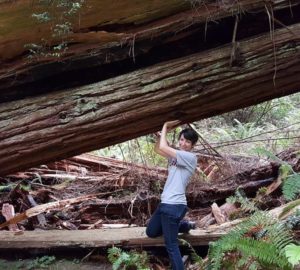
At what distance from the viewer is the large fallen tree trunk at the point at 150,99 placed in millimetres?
4457

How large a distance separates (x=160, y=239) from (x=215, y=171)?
2426 millimetres

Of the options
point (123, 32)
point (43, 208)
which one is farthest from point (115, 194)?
point (123, 32)

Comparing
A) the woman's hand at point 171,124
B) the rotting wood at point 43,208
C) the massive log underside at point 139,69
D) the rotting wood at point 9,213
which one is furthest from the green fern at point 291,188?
the rotting wood at point 9,213

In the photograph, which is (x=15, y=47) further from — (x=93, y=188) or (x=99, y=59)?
(x=93, y=188)

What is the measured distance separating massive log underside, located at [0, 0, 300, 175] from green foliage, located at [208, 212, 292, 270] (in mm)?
1193

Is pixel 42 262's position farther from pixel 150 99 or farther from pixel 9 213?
pixel 150 99

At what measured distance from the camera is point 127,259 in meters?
4.93

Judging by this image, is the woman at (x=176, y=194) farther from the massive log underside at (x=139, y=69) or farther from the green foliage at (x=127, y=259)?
the green foliage at (x=127, y=259)

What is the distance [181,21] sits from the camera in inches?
175

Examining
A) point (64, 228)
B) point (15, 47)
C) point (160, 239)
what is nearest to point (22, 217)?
point (64, 228)

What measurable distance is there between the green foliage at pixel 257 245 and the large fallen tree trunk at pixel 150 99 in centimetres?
118

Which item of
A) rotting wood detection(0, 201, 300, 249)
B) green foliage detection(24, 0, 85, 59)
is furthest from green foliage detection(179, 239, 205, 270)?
green foliage detection(24, 0, 85, 59)

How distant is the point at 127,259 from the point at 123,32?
2381 mm

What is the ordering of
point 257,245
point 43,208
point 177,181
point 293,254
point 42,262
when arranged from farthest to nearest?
point 43,208 < point 42,262 < point 177,181 < point 257,245 < point 293,254
